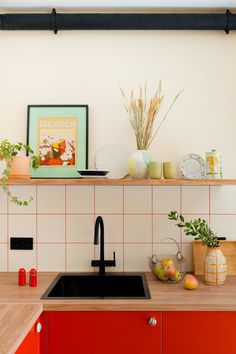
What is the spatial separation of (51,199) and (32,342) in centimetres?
99

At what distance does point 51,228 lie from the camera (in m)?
2.34

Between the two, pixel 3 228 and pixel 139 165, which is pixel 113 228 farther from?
pixel 3 228

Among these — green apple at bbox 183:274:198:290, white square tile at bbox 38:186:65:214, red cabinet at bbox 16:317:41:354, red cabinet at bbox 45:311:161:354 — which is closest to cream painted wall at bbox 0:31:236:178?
white square tile at bbox 38:186:65:214

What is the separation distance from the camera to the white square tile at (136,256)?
2330 millimetres

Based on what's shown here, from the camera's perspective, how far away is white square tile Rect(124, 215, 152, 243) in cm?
234

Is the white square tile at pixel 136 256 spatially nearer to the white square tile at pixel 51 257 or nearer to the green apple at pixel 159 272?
the green apple at pixel 159 272

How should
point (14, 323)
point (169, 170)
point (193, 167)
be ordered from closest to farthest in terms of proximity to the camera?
point (14, 323), point (169, 170), point (193, 167)

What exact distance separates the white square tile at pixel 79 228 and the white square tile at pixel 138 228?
0.71 feet

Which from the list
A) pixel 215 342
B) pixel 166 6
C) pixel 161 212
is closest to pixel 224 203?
pixel 161 212

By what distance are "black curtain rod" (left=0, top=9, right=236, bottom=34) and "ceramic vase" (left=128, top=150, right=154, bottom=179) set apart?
0.83m

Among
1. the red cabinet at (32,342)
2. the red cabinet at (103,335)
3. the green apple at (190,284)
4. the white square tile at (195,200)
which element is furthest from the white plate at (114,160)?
the red cabinet at (32,342)

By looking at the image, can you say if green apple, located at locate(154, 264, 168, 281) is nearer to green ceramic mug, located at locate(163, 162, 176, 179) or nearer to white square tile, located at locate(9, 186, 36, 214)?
green ceramic mug, located at locate(163, 162, 176, 179)

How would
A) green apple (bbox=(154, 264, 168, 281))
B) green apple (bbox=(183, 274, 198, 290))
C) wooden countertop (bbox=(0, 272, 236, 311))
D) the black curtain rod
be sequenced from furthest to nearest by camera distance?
the black curtain rod → green apple (bbox=(154, 264, 168, 281)) → green apple (bbox=(183, 274, 198, 290)) → wooden countertop (bbox=(0, 272, 236, 311))

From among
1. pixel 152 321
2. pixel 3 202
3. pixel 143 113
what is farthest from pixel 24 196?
pixel 152 321
